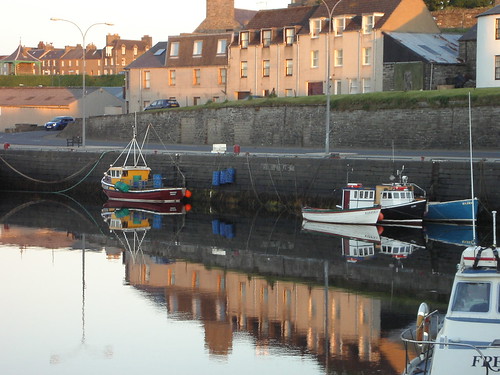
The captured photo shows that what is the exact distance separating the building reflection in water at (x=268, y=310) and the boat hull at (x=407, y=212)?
9.79 meters

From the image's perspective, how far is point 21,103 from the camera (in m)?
74.5

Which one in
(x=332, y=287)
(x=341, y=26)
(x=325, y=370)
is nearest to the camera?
(x=325, y=370)

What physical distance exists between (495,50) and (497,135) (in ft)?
30.4

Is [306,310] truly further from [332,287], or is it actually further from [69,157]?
[69,157]

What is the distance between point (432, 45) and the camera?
57844 millimetres

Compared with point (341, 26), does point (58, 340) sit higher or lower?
lower

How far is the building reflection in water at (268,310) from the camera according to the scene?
65.6 feet

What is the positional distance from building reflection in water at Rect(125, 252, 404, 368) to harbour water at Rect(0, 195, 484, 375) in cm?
3

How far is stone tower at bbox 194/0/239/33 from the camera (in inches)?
2928

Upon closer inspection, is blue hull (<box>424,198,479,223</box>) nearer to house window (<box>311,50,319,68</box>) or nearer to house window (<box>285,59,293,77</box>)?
house window (<box>311,50,319,68</box>)

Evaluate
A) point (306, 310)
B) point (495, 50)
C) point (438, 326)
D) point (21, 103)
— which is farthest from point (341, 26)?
point (438, 326)

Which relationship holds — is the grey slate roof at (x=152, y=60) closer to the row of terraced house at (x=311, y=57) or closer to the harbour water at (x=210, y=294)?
the row of terraced house at (x=311, y=57)

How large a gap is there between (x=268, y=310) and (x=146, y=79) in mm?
48837

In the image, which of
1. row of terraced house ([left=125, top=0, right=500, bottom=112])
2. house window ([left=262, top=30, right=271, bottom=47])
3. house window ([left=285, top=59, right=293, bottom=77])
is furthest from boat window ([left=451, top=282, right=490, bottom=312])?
house window ([left=262, top=30, right=271, bottom=47])
